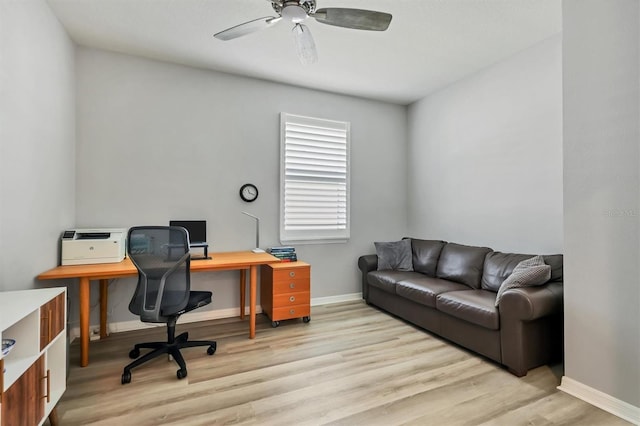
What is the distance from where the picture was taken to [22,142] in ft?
6.88

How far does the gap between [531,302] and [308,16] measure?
2580 millimetres

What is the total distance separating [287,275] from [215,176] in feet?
4.71

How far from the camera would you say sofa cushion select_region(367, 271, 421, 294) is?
363 cm

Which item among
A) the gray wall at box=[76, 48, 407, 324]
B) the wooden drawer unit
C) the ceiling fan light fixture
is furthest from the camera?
the wooden drawer unit

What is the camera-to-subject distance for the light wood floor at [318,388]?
1.90 meters

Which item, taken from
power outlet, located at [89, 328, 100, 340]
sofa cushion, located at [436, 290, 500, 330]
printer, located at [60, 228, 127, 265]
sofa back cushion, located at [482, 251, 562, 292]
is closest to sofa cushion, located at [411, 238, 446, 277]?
sofa back cushion, located at [482, 251, 562, 292]

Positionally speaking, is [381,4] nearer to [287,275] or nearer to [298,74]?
[298,74]

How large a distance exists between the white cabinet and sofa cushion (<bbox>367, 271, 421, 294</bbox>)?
296 centimetres

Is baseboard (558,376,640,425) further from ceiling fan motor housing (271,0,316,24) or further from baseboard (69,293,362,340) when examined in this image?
ceiling fan motor housing (271,0,316,24)

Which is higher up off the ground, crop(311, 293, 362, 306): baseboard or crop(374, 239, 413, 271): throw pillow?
crop(374, 239, 413, 271): throw pillow

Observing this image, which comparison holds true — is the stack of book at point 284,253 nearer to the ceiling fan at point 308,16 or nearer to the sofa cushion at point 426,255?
the sofa cushion at point 426,255

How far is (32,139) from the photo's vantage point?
7.33ft

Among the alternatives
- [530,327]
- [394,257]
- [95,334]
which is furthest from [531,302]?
[95,334]

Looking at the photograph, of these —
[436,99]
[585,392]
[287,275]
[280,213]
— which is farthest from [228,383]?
[436,99]
